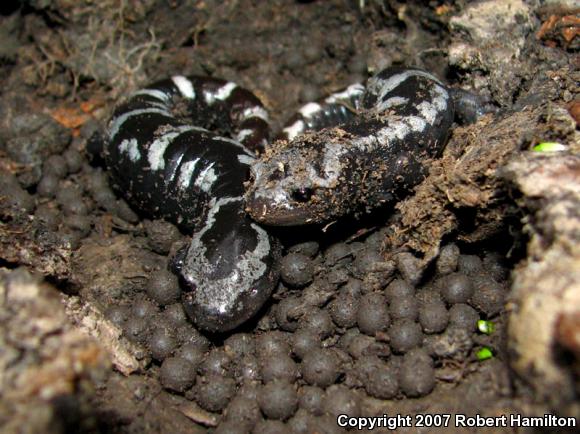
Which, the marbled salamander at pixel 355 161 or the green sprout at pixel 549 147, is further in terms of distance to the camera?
the marbled salamander at pixel 355 161

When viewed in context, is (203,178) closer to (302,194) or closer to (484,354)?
(302,194)

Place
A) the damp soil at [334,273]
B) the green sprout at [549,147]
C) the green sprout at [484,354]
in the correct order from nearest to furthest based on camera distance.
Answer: the damp soil at [334,273], the green sprout at [549,147], the green sprout at [484,354]

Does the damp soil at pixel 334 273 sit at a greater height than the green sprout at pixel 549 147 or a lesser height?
lesser

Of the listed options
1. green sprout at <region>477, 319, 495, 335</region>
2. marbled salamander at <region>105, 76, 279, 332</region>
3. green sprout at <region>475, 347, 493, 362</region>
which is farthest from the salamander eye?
green sprout at <region>475, 347, 493, 362</region>

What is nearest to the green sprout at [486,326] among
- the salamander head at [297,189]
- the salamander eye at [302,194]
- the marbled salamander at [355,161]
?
the marbled salamander at [355,161]

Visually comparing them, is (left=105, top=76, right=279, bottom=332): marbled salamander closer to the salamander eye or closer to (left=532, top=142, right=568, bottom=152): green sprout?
the salamander eye

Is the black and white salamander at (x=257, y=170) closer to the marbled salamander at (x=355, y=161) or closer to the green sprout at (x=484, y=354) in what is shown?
the marbled salamander at (x=355, y=161)

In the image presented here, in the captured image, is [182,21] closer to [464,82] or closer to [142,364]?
[464,82]

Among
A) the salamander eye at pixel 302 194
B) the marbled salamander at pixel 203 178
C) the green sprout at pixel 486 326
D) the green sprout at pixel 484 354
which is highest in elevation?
the salamander eye at pixel 302 194
